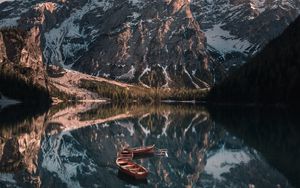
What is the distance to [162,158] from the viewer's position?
78062 mm

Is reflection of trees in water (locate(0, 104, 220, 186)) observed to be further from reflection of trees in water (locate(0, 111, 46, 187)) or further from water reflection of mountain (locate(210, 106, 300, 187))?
water reflection of mountain (locate(210, 106, 300, 187))

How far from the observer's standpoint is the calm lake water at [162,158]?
56.9m

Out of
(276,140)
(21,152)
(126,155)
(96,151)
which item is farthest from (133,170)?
(276,140)

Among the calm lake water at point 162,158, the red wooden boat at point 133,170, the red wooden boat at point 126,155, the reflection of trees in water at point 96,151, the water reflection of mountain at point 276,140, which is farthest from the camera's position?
the red wooden boat at point 126,155

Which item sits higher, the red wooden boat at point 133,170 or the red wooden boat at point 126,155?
the red wooden boat at point 133,170

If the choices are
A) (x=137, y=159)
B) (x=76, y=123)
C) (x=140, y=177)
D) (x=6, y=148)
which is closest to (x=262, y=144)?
(x=137, y=159)

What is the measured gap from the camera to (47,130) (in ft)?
393

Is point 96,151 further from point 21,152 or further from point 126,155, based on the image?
point 126,155

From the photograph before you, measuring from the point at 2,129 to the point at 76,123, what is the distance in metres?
34.1

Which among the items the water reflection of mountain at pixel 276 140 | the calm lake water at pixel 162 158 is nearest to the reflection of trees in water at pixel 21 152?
the calm lake water at pixel 162 158

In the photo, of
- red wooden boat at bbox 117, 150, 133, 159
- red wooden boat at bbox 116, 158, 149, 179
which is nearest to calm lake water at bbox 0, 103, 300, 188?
red wooden boat at bbox 116, 158, 149, 179

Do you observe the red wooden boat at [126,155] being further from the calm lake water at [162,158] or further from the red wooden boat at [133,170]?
the red wooden boat at [133,170]

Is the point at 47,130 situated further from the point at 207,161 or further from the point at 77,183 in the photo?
the point at 77,183

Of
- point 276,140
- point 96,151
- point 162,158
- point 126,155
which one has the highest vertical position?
point 126,155
